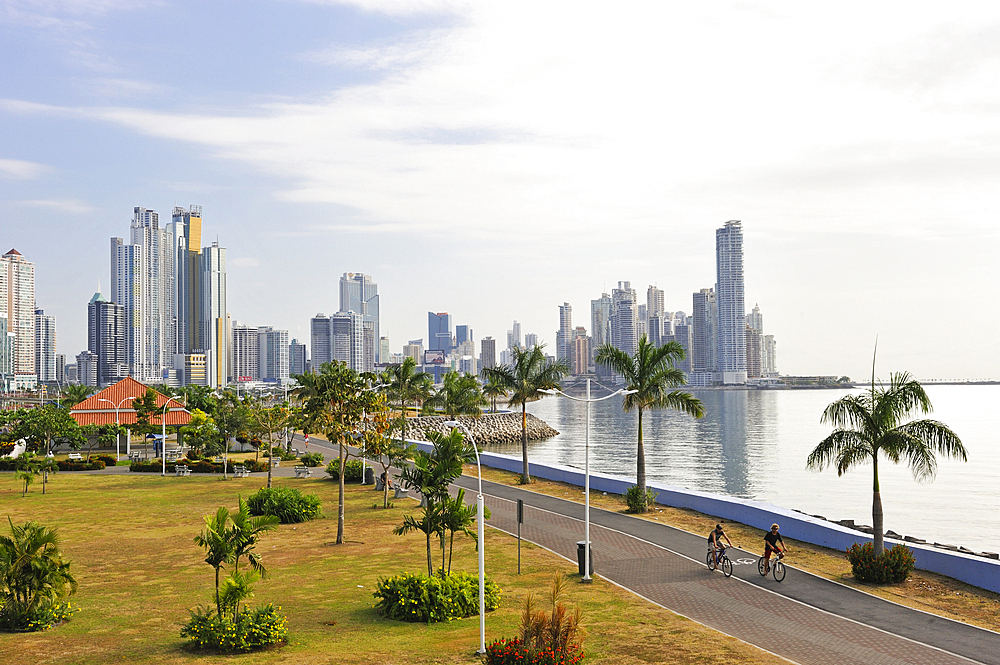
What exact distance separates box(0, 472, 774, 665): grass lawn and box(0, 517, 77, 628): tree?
29.1 inches

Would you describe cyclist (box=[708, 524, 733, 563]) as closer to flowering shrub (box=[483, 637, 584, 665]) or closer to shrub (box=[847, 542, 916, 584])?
shrub (box=[847, 542, 916, 584])

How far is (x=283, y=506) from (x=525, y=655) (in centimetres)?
2012

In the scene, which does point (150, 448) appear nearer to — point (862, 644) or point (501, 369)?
point (501, 369)

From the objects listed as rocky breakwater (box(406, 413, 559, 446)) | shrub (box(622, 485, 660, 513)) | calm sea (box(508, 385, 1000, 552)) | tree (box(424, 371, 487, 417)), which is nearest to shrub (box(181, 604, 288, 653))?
shrub (box(622, 485, 660, 513))

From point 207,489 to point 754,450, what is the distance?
207 feet

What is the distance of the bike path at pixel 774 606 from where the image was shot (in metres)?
15.4

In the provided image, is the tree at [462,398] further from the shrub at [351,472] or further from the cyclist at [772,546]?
the cyclist at [772,546]

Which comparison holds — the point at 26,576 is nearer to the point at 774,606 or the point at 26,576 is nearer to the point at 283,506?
the point at 283,506

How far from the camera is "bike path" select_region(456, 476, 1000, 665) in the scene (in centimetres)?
1541

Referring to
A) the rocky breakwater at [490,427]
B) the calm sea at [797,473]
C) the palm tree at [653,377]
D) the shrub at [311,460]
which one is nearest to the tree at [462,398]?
the calm sea at [797,473]

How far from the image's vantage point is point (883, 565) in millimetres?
20547

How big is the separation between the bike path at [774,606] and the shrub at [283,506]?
388 inches

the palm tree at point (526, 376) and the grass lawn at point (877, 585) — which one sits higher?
the palm tree at point (526, 376)

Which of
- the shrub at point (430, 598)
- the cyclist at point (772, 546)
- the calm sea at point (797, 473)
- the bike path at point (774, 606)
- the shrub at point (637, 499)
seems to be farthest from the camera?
the calm sea at point (797, 473)
